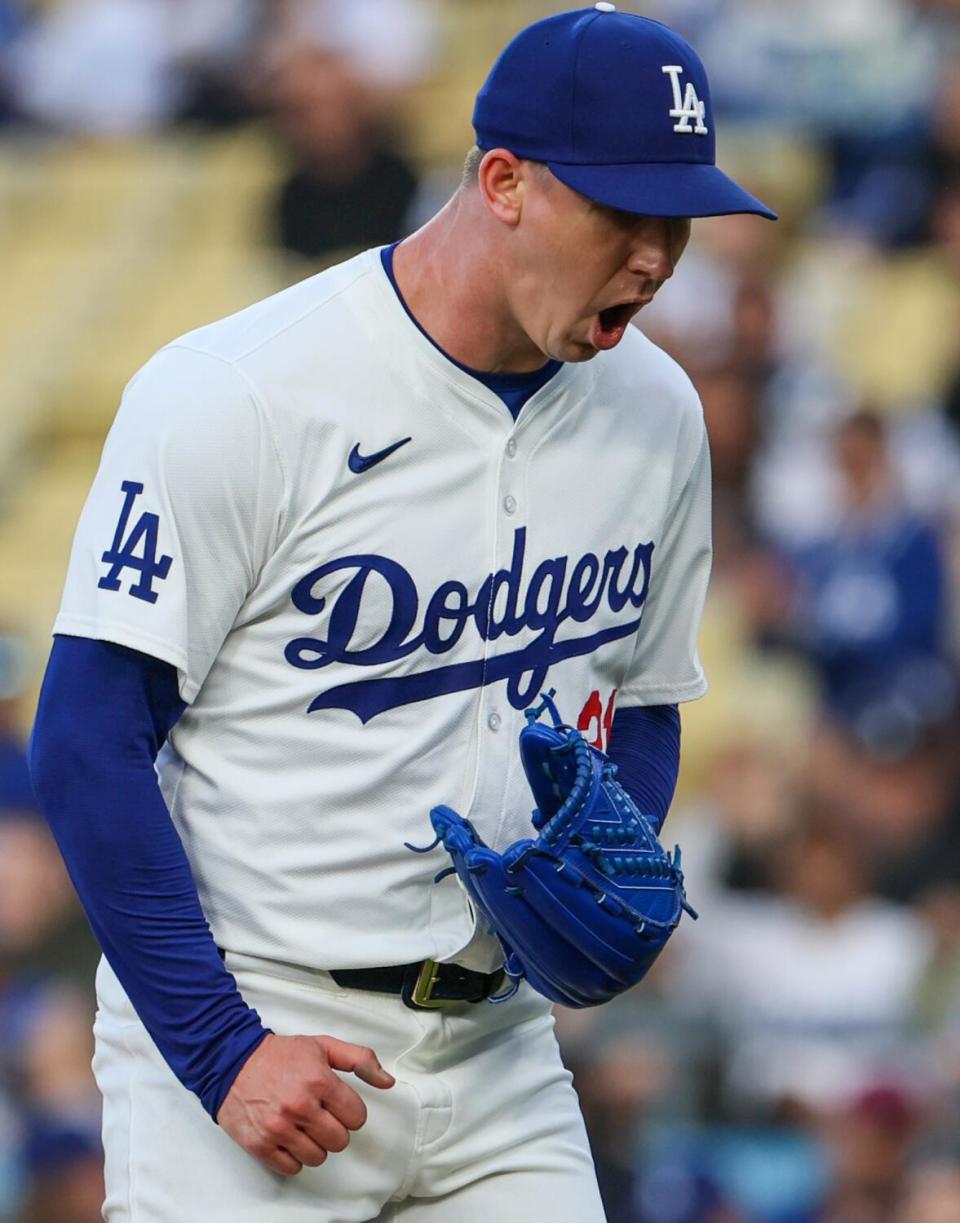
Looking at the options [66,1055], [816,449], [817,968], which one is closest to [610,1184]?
[817,968]

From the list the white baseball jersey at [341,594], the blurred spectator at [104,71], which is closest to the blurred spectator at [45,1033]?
the white baseball jersey at [341,594]

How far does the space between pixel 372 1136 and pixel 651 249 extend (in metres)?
0.91

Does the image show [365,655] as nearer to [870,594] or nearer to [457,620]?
[457,620]

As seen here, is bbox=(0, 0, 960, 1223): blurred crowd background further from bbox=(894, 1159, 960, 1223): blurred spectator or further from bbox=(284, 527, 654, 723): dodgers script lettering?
bbox=(284, 527, 654, 723): dodgers script lettering

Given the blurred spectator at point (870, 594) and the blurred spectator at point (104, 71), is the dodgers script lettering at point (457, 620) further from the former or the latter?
the blurred spectator at point (104, 71)

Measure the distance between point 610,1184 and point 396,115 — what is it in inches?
164

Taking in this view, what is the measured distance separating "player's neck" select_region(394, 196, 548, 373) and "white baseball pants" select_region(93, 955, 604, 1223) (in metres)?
0.65

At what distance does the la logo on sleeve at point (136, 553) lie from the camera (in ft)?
6.40

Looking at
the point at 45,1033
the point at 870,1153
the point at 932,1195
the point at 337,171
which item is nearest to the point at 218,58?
the point at 337,171

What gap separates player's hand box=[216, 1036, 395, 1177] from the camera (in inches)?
75.9

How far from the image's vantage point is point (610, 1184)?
443cm

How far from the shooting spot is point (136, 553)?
6.44 ft

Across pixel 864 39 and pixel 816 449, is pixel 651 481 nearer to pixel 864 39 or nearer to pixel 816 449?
pixel 816 449

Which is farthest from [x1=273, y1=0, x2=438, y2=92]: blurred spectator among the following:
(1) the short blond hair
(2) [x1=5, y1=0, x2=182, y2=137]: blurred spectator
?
(1) the short blond hair
